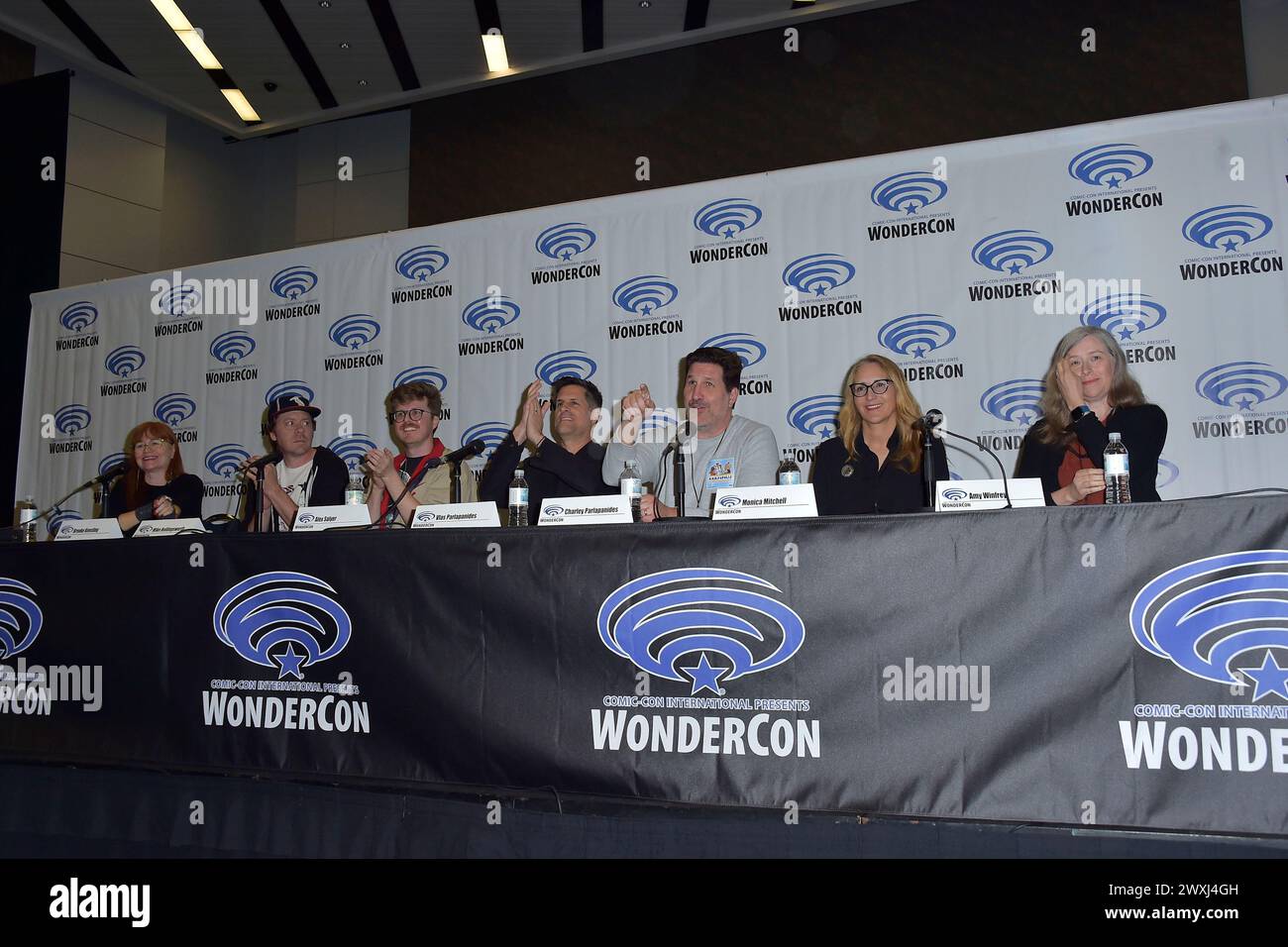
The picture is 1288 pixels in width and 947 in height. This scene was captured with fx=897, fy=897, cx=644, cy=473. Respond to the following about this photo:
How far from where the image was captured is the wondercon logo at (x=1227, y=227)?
3801 millimetres

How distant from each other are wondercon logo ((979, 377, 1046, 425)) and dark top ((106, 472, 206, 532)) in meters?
3.71

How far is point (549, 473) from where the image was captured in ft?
12.5

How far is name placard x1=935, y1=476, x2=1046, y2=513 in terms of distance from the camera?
87.6 inches

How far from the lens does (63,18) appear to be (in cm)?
615

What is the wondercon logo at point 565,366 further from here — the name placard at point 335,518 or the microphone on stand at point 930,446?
the microphone on stand at point 930,446

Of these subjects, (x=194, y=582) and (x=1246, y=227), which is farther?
(x=1246, y=227)

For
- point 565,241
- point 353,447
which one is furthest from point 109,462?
point 565,241

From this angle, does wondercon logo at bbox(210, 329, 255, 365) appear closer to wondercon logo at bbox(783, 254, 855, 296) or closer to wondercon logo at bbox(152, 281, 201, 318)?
wondercon logo at bbox(152, 281, 201, 318)

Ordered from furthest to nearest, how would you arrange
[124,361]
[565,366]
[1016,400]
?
1. [124,361]
2. [565,366]
3. [1016,400]

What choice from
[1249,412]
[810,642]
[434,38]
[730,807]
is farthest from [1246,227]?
[434,38]

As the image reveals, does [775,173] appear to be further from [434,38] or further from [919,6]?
[434,38]

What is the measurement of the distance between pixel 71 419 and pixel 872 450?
547cm

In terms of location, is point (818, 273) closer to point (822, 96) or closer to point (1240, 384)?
point (1240, 384)
